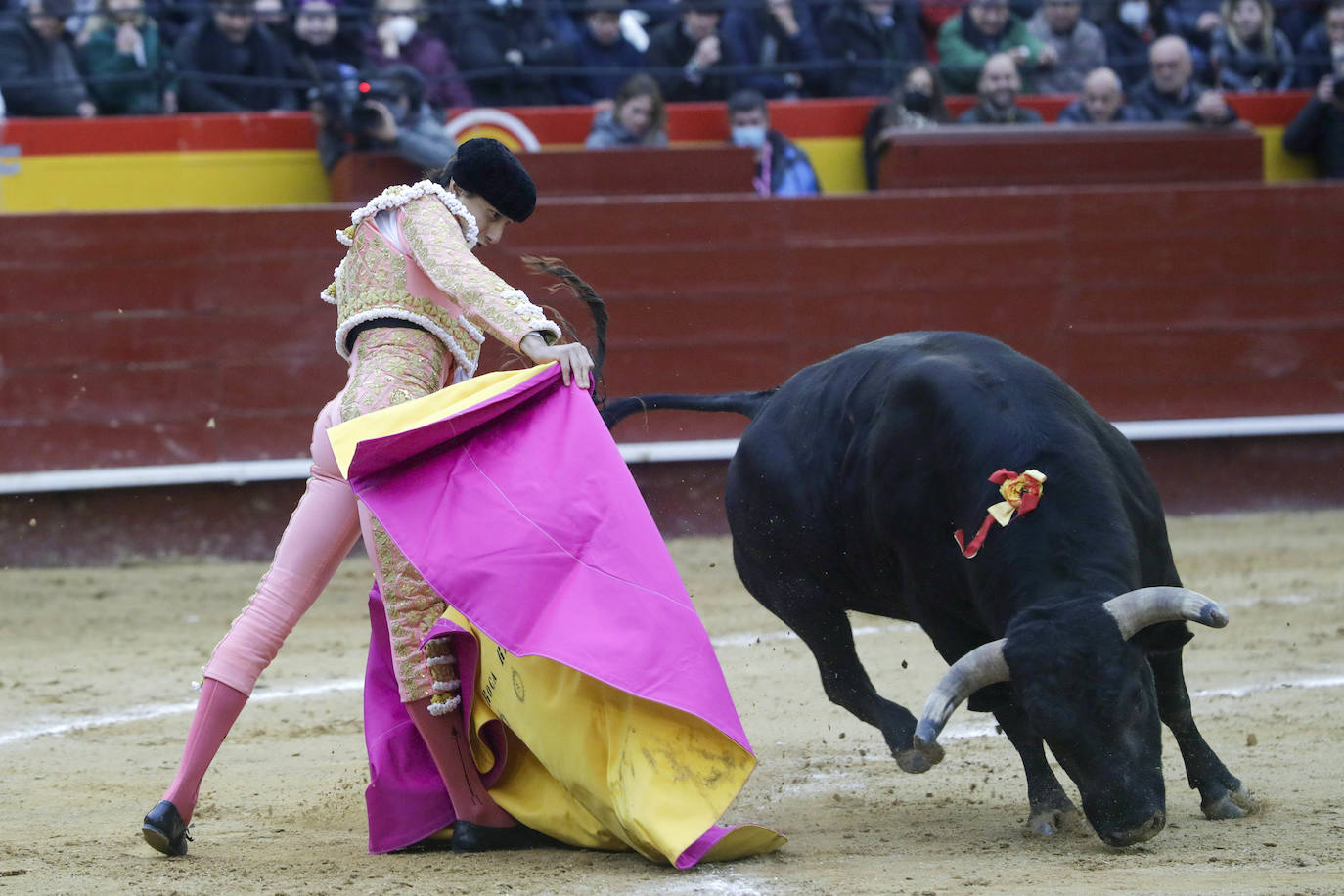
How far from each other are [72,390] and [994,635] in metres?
4.41

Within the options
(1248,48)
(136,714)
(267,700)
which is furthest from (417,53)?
(1248,48)

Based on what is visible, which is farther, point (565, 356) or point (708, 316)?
point (708, 316)

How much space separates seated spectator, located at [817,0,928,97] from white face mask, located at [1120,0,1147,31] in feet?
3.32

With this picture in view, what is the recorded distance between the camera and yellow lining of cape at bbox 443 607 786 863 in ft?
7.86

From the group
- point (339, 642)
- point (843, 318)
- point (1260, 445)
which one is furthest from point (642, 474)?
point (1260, 445)

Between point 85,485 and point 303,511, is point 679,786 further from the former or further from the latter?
point 85,485

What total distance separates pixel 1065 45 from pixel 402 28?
2.90 meters

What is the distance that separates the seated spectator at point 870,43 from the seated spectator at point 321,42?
78.3 inches

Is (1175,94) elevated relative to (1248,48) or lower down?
lower down

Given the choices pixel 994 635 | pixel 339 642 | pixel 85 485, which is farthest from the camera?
pixel 85 485

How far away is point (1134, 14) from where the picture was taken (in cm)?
759

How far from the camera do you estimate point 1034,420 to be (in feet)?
8.65

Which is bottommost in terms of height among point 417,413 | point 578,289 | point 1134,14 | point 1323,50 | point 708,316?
point 708,316

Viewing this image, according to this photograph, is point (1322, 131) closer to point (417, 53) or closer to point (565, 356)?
point (417, 53)
